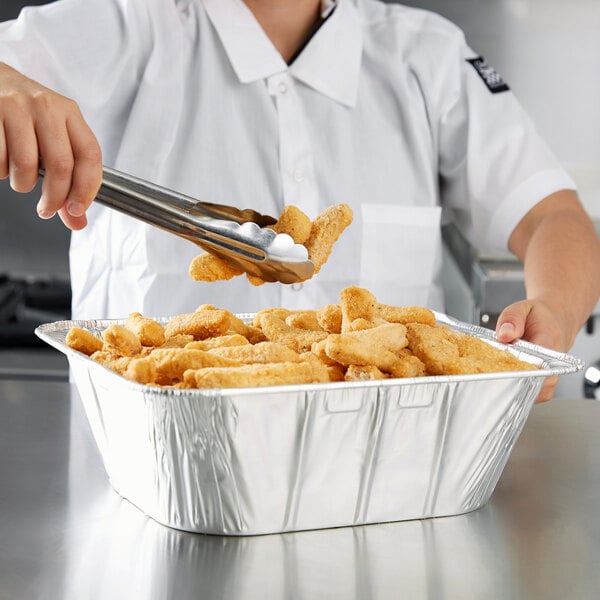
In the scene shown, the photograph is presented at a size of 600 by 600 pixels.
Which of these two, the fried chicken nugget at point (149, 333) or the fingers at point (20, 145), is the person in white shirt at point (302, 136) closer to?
the fingers at point (20, 145)

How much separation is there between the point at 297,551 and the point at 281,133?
38.1 inches

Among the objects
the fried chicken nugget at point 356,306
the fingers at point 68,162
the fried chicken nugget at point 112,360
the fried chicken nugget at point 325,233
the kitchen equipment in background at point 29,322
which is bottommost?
the kitchen equipment in background at point 29,322

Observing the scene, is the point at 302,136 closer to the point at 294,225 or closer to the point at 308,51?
the point at 308,51

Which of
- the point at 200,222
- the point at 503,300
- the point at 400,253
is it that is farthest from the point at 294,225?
the point at 503,300

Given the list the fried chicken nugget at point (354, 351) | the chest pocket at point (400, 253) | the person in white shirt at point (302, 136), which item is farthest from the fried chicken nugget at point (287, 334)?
the chest pocket at point (400, 253)

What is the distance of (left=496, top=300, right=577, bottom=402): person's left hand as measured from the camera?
103cm

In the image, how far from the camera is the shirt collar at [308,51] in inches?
61.6

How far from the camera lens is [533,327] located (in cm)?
111

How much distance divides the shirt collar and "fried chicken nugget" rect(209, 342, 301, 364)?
865mm

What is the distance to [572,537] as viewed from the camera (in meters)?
0.81

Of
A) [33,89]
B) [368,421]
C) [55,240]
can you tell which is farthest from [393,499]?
[55,240]

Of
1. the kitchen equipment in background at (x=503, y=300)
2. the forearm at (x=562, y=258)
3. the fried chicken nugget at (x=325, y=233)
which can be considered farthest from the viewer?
the kitchen equipment in background at (x=503, y=300)

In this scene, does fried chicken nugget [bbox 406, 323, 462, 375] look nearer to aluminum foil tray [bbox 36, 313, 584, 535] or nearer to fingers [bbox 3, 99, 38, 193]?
aluminum foil tray [bbox 36, 313, 584, 535]

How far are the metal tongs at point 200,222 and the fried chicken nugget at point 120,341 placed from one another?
122mm
